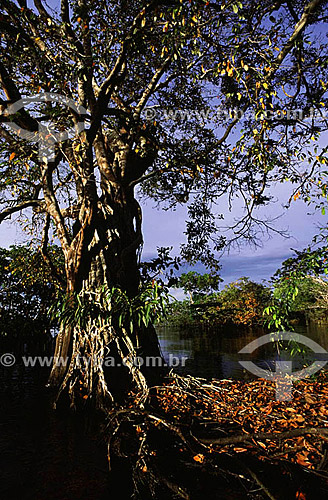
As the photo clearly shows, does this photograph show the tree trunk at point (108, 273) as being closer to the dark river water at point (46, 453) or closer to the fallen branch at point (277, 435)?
the dark river water at point (46, 453)

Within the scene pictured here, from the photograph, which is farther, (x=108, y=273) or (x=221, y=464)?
(x=108, y=273)

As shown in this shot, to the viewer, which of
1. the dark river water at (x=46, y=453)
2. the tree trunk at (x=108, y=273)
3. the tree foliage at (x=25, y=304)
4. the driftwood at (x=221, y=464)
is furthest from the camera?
the tree foliage at (x=25, y=304)

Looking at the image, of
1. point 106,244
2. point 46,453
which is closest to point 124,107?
point 106,244

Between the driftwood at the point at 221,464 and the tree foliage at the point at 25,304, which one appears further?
the tree foliage at the point at 25,304

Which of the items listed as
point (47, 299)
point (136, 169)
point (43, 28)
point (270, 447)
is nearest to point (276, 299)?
point (270, 447)

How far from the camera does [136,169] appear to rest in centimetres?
930

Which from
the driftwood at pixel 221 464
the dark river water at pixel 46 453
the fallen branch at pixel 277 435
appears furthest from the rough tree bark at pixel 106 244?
the fallen branch at pixel 277 435

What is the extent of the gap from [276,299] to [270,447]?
8.11 ft

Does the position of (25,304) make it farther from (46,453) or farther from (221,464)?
(221,464)

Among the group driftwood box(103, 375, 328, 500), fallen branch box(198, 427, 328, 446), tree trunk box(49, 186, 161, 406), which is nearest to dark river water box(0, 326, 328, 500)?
driftwood box(103, 375, 328, 500)

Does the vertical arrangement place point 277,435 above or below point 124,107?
below

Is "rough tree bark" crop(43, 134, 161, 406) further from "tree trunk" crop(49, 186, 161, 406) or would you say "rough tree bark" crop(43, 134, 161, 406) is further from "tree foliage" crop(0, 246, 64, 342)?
"tree foliage" crop(0, 246, 64, 342)

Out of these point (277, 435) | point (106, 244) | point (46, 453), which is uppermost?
point (106, 244)

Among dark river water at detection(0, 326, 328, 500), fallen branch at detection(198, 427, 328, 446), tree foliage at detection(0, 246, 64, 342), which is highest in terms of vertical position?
tree foliage at detection(0, 246, 64, 342)
